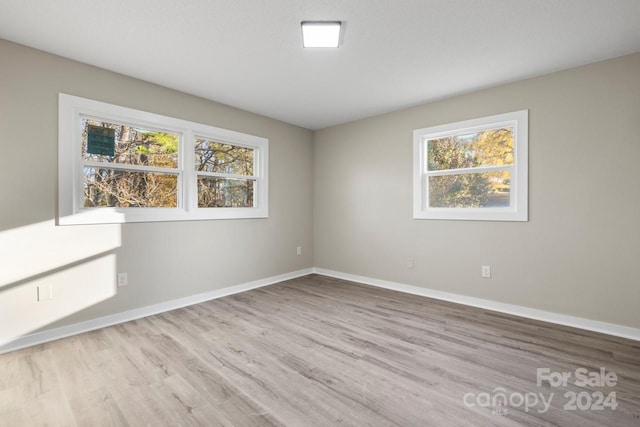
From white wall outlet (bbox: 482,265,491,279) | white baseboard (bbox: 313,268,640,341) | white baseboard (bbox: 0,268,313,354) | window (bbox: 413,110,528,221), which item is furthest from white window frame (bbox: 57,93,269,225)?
white wall outlet (bbox: 482,265,491,279)

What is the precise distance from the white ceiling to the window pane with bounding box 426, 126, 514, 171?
586 millimetres

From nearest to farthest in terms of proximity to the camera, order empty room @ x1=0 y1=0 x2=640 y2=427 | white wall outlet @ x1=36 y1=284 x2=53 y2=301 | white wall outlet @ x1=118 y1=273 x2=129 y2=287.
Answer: empty room @ x1=0 y1=0 x2=640 y2=427 < white wall outlet @ x1=36 y1=284 x2=53 y2=301 < white wall outlet @ x1=118 y1=273 x2=129 y2=287

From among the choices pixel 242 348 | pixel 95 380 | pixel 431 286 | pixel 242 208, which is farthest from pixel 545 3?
pixel 95 380

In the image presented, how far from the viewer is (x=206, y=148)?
3736 mm

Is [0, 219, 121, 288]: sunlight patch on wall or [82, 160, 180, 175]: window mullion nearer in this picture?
[0, 219, 121, 288]: sunlight patch on wall

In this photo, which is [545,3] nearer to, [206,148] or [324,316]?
[324,316]

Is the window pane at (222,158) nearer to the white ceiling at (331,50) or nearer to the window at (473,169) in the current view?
the white ceiling at (331,50)

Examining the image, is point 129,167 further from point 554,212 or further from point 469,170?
point 554,212

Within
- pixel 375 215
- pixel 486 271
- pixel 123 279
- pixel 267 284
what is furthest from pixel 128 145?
pixel 486 271

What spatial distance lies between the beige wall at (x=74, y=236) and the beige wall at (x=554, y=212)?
2.24 meters

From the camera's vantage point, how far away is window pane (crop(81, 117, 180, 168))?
2.83 metres

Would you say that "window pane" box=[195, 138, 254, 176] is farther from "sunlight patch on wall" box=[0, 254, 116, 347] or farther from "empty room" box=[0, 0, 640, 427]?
"sunlight patch on wall" box=[0, 254, 116, 347]

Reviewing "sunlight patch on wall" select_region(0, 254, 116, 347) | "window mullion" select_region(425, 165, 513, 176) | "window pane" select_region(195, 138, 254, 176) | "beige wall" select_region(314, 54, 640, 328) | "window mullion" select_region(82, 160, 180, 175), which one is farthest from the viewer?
"window pane" select_region(195, 138, 254, 176)

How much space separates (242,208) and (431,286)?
2.76 meters
